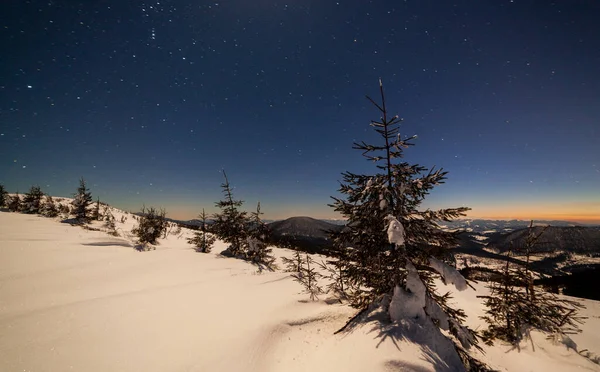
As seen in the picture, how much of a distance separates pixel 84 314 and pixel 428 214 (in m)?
8.90

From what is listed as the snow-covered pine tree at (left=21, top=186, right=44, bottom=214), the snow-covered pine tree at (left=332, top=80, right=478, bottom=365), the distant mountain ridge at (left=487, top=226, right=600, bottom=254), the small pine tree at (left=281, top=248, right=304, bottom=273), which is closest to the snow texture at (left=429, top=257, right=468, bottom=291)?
the snow-covered pine tree at (left=332, top=80, right=478, bottom=365)

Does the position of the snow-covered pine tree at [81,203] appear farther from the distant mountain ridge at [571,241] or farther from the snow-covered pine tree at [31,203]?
the distant mountain ridge at [571,241]

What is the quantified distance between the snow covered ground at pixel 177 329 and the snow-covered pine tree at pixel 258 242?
8.06 meters

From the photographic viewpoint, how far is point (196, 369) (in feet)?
13.7

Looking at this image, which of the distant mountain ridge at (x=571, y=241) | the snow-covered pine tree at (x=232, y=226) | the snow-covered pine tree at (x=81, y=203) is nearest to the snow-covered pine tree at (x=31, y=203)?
the snow-covered pine tree at (x=81, y=203)

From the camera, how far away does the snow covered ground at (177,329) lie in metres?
4.13

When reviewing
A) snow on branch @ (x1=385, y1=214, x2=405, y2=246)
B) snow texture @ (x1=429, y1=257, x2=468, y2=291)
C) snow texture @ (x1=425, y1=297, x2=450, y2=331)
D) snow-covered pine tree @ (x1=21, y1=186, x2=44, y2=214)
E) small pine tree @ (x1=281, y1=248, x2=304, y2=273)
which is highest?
snow-covered pine tree @ (x1=21, y1=186, x2=44, y2=214)

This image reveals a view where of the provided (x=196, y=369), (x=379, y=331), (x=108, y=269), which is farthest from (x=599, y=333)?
(x=108, y=269)

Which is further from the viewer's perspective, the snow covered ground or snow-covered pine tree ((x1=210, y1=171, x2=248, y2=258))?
snow-covered pine tree ((x1=210, y1=171, x2=248, y2=258))

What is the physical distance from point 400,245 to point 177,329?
5.95m

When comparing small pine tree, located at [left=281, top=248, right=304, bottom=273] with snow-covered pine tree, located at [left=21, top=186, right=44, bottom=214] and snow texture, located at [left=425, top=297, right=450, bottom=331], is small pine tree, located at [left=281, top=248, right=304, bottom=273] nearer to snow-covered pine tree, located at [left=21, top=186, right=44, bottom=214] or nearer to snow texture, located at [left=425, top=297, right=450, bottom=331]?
snow texture, located at [left=425, top=297, right=450, bottom=331]

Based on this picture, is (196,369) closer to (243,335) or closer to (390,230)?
(243,335)

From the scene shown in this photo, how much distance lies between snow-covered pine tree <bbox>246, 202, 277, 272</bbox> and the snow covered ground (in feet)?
26.4

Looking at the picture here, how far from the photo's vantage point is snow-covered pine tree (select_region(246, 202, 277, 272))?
57.7 feet
